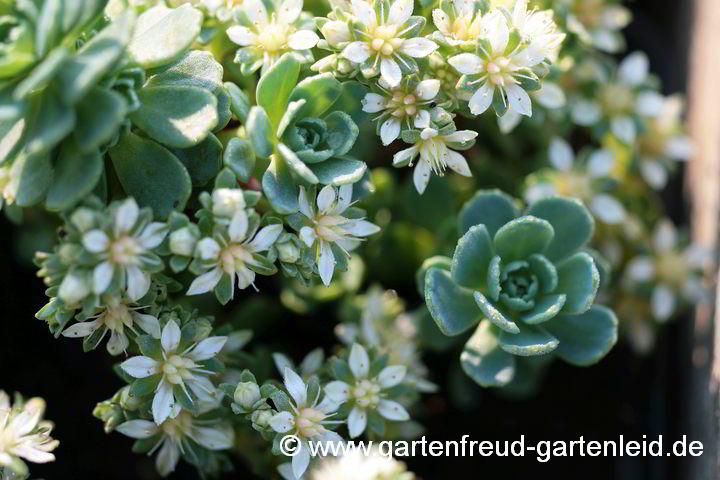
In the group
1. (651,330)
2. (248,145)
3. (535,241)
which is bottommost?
(651,330)

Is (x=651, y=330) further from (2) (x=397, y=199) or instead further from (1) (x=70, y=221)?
(1) (x=70, y=221)

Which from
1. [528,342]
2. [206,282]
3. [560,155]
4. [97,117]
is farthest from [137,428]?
[560,155]

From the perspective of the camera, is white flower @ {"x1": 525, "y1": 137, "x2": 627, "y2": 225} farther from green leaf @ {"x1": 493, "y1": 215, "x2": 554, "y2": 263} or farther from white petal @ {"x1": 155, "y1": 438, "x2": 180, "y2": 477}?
white petal @ {"x1": 155, "y1": 438, "x2": 180, "y2": 477}

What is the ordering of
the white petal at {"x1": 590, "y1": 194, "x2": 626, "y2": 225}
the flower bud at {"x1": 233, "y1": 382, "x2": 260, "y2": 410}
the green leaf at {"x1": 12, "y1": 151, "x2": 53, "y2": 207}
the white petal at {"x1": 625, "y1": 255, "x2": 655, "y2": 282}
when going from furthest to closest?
1. the white petal at {"x1": 625, "y1": 255, "x2": 655, "y2": 282}
2. the white petal at {"x1": 590, "y1": 194, "x2": 626, "y2": 225}
3. the flower bud at {"x1": 233, "y1": 382, "x2": 260, "y2": 410}
4. the green leaf at {"x1": 12, "y1": 151, "x2": 53, "y2": 207}

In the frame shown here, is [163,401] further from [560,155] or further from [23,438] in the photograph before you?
[560,155]

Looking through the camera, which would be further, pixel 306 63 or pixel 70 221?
pixel 306 63

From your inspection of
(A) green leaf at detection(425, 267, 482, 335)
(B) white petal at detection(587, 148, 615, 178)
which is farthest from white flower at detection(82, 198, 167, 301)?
(B) white petal at detection(587, 148, 615, 178)

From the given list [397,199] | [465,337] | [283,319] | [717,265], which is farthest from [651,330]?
[283,319]
